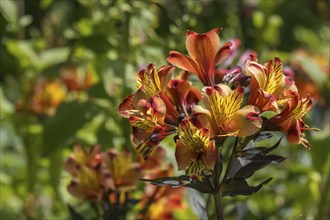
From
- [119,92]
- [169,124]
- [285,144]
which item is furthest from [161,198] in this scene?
[285,144]

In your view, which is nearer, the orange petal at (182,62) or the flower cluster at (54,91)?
the orange petal at (182,62)

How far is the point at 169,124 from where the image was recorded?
111cm

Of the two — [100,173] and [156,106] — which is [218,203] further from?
[100,173]

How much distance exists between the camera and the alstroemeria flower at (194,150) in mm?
1042

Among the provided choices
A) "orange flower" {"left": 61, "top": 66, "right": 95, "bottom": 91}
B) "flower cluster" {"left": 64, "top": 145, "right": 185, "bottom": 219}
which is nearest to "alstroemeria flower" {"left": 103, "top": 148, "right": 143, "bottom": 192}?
"flower cluster" {"left": 64, "top": 145, "right": 185, "bottom": 219}

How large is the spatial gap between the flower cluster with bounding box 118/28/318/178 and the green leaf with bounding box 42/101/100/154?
26.4 inches

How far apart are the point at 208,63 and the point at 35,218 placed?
1055 mm

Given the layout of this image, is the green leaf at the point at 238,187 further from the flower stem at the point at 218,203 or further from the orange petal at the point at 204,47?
the orange petal at the point at 204,47

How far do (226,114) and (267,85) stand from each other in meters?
0.09

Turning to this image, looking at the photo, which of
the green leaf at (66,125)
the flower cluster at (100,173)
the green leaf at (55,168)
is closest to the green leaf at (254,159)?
the flower cluster at (100,173)

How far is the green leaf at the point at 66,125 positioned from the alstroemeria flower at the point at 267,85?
745 mm

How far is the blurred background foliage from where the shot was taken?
1.82m

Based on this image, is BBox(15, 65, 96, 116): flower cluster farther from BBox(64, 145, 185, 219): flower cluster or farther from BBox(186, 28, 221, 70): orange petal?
BBox(186, 28, 221, 70): orange petal

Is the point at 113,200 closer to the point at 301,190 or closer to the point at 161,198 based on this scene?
the point at 161,198
